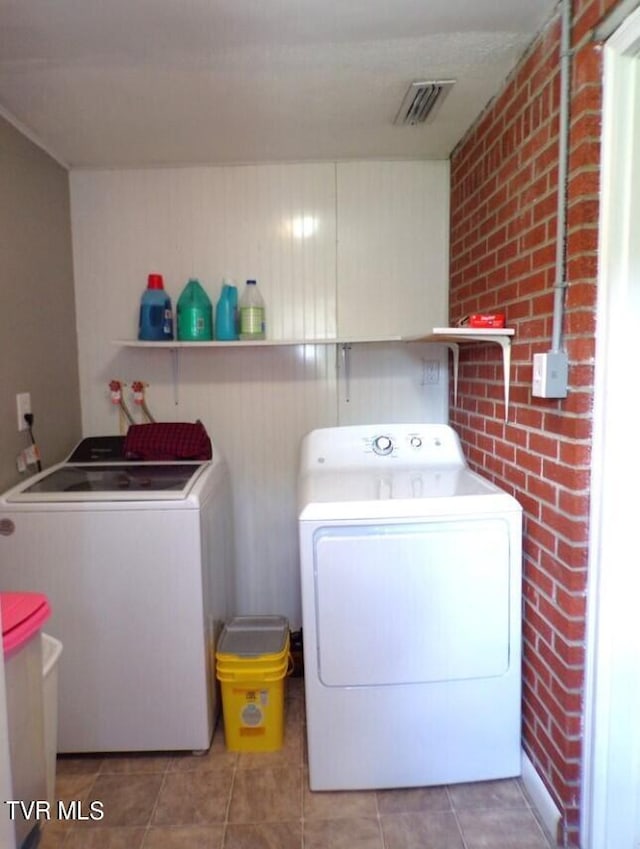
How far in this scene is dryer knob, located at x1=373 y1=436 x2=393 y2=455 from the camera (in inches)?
85.0

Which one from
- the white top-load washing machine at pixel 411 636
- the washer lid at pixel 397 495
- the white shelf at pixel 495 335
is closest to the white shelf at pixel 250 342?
the white shelf at pixel 495 335

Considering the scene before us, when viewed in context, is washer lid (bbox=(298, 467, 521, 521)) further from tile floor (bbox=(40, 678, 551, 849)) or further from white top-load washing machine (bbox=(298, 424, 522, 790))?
tile floor (bbox=(40, 678, 551, 849))

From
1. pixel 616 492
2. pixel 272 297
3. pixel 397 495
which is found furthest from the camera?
pixel 272 297

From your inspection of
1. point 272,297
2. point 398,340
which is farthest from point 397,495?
point 272,297

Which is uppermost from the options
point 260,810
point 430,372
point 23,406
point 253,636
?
point 430,372

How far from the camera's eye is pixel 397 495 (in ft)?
5.63

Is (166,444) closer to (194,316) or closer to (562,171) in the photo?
(194,316)

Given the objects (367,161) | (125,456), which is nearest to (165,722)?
(125,456)

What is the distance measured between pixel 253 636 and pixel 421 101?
2142 mm

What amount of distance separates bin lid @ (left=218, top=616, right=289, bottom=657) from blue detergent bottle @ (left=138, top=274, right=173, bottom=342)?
4.22ft

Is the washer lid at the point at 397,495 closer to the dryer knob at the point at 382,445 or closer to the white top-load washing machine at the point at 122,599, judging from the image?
the dryer knob at the point at 382,445

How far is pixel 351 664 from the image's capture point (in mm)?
1636

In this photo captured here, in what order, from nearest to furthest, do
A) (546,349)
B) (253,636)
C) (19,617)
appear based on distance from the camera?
(19,617) < (546,349) < (253,636)

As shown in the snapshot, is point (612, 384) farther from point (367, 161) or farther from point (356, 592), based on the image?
point (367, 161)
